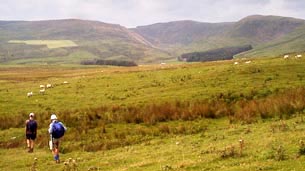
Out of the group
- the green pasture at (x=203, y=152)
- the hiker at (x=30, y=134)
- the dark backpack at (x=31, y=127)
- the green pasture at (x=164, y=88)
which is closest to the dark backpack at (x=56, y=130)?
the green pasture at (x=203, y=152)

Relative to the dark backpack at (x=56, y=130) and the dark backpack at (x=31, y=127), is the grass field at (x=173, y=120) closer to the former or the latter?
the dark backpack at (x=31, y=127)

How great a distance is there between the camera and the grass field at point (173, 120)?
1803 cm

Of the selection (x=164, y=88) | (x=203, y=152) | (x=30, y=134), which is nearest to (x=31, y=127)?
(x=30, y=134)

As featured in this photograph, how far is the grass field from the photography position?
18031 mm

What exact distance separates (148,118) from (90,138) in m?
4.93

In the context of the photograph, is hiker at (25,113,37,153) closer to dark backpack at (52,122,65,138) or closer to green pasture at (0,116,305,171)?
green pasture at (0,116,305,171)

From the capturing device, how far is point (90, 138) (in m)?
28.1

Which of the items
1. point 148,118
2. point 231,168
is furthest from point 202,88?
point 231,168

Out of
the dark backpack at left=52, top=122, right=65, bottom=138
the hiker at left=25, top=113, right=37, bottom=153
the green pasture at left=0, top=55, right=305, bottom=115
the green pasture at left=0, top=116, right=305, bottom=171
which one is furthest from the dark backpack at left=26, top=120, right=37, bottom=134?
the green pasture at left=0, top=55, right=305, bottom=115

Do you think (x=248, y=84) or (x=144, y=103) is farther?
(x=248, y=84)

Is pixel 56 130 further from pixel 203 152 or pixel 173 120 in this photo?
pixel 173 120

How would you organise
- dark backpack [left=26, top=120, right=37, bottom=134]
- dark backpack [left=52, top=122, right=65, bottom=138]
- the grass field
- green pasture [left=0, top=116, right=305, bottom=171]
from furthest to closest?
dark backpack [left=26, top=120, right=37, bottom=134], dark backpack [left=52, top=122, right=65, bottom=138], the grass field, green pasture [left=0, top=116, right=305, bottom=171]

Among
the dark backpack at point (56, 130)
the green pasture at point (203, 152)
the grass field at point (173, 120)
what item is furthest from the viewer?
the dark backpack at point (56, 130)

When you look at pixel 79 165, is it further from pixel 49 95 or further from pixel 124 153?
pixel 49 95
